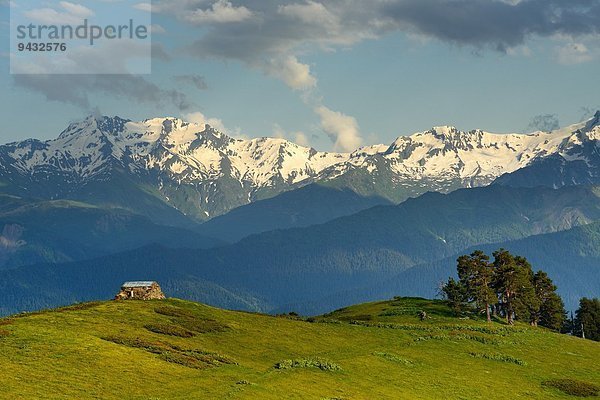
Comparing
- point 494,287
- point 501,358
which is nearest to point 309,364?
point 501,358

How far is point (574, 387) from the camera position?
90375 millimetres

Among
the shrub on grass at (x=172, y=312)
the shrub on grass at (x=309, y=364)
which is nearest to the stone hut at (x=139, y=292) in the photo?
the shrub on grass at (x=172, y=312)

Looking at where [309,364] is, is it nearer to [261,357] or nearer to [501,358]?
[261,357]

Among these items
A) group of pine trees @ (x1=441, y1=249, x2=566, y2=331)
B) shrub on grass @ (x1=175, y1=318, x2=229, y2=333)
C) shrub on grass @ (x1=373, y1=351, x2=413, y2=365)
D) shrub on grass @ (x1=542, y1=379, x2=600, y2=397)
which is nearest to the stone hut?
shrub on grass @ (x1=175, y1=318, x2=229, y2=333)

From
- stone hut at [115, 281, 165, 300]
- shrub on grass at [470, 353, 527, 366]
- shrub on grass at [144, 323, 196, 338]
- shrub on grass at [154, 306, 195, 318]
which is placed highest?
stone hut at [115, 281, 165, 300]

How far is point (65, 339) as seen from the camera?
76.8 m

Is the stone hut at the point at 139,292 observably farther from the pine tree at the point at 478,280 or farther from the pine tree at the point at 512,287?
the pine tree at the point at 512,287

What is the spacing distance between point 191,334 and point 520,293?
276 feet

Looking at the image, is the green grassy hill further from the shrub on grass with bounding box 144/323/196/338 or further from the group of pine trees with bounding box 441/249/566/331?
the group of pine trees with bounding box 441/249/566/331

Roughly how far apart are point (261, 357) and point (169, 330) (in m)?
11.3

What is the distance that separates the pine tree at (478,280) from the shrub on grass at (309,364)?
70.2 metres

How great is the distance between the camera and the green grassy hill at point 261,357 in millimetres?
66050

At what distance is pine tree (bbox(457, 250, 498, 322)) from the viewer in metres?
148

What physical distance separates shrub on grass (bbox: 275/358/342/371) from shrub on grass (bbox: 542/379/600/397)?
2644cm
